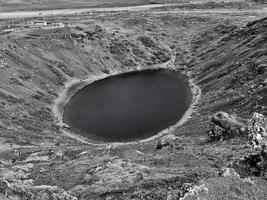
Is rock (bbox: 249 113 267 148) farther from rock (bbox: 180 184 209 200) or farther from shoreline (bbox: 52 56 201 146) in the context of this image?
shoreline (bbox: 52 56 201 146)

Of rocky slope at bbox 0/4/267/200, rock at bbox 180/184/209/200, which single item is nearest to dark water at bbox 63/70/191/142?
rocky slope at bbox 0/4/267/200

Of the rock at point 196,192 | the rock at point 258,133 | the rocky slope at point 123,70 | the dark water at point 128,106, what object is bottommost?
the dark water at point 128,106

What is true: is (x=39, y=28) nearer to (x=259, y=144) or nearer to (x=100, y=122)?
(x=100, y=122)

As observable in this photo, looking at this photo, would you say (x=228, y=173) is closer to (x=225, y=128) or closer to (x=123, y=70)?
(x=225, y=128)

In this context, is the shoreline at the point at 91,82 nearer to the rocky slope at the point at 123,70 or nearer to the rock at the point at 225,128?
the rocky slope at the point at 123,70

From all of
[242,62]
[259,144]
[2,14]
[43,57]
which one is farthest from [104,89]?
[2,14]

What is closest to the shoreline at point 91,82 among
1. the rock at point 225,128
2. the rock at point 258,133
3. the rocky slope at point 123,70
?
the rocky slope at point 123,70

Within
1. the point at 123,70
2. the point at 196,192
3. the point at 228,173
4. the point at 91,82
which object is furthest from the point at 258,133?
the point at 123,70
